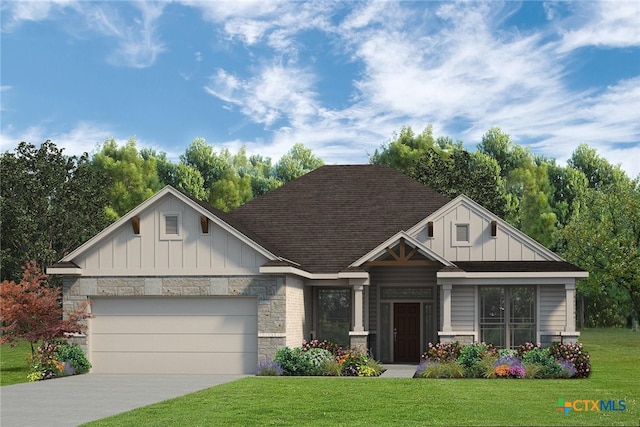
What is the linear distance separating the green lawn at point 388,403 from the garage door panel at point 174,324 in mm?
2918

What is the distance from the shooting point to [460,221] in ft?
101

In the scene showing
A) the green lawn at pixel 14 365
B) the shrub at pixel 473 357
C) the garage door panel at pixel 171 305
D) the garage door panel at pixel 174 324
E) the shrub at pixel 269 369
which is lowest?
the green lawn at pixel 14 365

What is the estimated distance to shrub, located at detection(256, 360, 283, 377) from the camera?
1041 inches

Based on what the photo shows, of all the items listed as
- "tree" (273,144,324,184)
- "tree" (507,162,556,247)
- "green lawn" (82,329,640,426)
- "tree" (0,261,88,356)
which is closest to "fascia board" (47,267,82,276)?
"tree" (0,261,88,356)

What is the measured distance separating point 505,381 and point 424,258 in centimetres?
662

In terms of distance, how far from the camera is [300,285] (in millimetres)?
29938

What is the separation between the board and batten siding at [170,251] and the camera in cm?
2747

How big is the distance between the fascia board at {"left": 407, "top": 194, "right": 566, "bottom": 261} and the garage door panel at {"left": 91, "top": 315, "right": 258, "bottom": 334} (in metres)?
6.83

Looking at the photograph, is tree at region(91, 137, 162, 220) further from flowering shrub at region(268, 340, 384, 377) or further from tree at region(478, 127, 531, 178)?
flowering shrub at region(268, 340, 384, 377)

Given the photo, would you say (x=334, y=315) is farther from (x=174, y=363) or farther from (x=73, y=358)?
(x=73, y=358)

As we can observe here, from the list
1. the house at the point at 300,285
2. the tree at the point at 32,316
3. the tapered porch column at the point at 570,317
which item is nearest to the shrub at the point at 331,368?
the house at the point at 300,285

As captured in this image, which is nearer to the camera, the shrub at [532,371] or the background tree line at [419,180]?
the shrub at [532,371]

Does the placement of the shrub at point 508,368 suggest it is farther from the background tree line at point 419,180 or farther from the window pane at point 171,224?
the background tree line at point 419,180

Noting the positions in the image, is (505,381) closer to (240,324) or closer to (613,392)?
(613,392)
